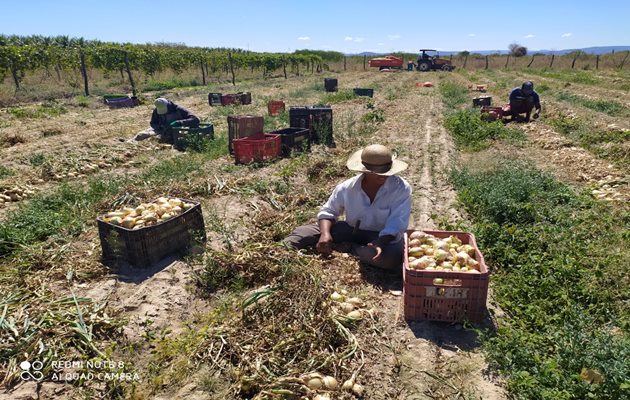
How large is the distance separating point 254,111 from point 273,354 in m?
13.3

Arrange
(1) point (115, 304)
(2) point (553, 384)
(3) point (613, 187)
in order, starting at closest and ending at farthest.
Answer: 1. (2) point (553, 384)
2. (1) point (115, 304)
3. (3) point (613, 187)

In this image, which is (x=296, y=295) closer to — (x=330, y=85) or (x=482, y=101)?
(x=482, y=101)

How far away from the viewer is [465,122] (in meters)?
11.9

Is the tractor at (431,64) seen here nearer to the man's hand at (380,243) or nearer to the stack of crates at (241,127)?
the stack of crates at (241,127)

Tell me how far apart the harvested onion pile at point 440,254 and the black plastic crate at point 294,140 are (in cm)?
538

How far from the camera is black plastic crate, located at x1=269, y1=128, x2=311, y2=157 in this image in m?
9.08

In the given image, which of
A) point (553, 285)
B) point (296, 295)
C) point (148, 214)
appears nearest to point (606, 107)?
point (553, 285)

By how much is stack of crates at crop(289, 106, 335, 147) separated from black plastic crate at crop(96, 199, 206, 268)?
5642 millimetres

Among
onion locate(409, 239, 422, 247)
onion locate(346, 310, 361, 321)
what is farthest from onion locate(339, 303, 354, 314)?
onion locate(409, 239, 422, 247)

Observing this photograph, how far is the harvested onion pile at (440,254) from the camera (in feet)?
11.6

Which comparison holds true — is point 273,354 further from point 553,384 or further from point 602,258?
point 602,258

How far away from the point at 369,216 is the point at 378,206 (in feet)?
0.49

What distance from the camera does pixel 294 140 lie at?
363 inches

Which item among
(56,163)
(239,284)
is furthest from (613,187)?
(56,163)
